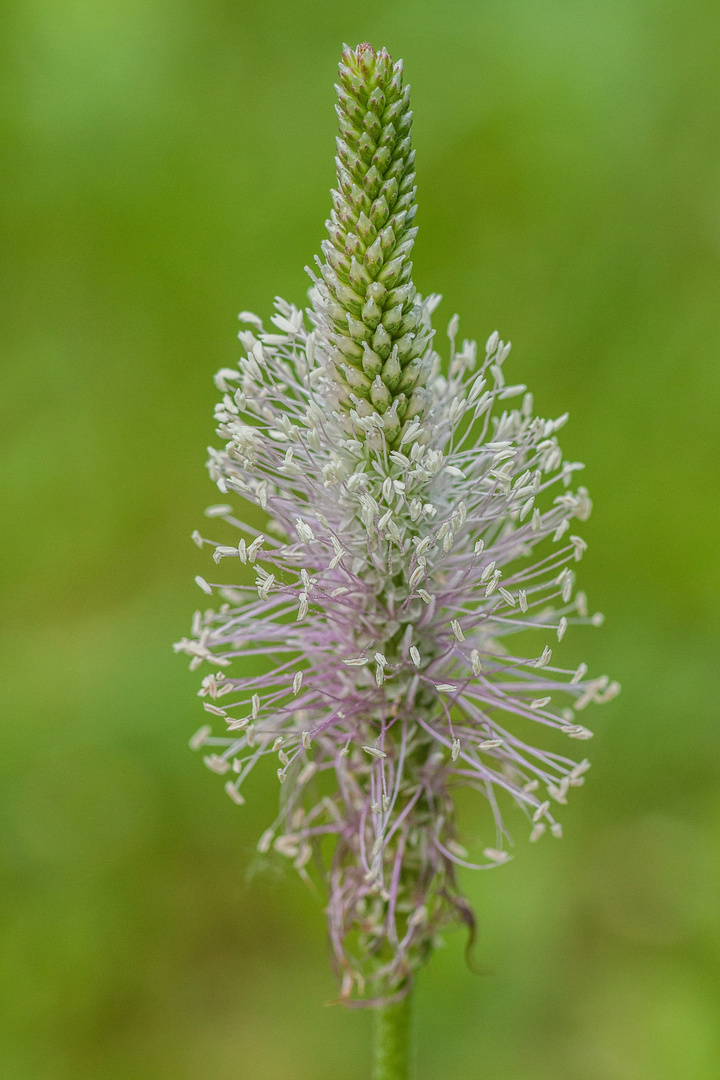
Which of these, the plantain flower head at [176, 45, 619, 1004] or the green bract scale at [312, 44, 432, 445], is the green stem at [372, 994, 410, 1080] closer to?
the plantain flower head at [176, 45, 619, 1004]

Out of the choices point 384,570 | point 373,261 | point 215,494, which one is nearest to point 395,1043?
point 384,570

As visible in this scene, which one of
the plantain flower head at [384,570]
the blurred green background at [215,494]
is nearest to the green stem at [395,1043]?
the plantain flower head at [384,570]

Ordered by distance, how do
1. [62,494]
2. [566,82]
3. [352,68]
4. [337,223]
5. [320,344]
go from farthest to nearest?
[62,494] < [566,82] < [320,344] < [337,223] < [352,68]

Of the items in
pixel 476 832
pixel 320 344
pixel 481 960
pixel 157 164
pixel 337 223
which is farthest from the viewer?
pixel 157 164

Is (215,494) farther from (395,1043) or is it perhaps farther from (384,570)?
(395,1043)

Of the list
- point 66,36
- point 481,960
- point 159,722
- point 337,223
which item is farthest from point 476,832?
point 66,36

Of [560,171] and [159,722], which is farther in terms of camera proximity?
[560,171]

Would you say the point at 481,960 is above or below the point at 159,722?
below

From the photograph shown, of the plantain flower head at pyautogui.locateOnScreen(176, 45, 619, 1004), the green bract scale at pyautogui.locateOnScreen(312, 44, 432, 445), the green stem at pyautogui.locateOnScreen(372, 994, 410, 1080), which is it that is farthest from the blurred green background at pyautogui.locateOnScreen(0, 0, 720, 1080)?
the green bract scale at pyautogui.locateOnScreen(312, 44, 432, 445)

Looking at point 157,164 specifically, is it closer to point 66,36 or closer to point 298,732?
point 66,36
